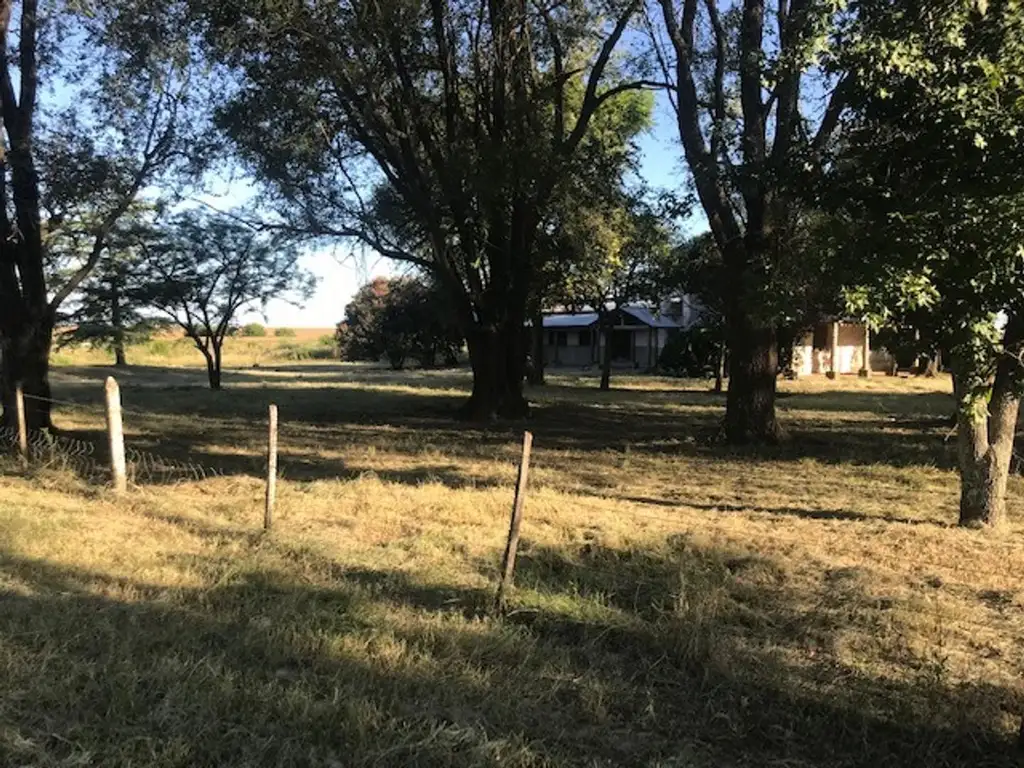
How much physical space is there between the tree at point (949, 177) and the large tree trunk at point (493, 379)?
1347 centimetres

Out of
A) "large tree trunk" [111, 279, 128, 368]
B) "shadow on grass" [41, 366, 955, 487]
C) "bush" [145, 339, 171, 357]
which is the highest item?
"large tree trunk" [111, 279, 128, 368]

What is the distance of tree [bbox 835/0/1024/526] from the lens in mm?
6148

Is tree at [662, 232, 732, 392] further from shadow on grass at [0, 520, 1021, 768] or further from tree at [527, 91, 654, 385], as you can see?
shadow on grass at [0, 520, 1021, 768]

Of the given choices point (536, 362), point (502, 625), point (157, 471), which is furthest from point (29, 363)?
point (536, 362)

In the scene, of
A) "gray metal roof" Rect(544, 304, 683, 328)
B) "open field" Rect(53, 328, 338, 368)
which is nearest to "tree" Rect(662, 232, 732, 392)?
"gray metal roof" Rect(544, 304, 683, 328)

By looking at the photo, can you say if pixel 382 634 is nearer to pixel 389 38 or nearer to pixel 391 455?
pixel 391 455

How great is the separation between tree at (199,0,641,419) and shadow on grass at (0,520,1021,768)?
10.8 m

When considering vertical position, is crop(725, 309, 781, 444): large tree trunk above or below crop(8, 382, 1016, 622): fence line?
above

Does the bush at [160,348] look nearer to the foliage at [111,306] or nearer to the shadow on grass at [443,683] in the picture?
the foliage at [111,306]

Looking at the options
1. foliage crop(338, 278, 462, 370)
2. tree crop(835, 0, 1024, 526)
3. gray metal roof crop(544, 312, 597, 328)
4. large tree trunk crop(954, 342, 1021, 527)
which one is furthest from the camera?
gray metal roof crop(544, 312, 597, 328)

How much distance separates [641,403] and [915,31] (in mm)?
19380

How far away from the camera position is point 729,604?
585 centimetres

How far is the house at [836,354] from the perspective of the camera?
39.7 m

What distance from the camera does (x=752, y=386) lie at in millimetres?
15281
